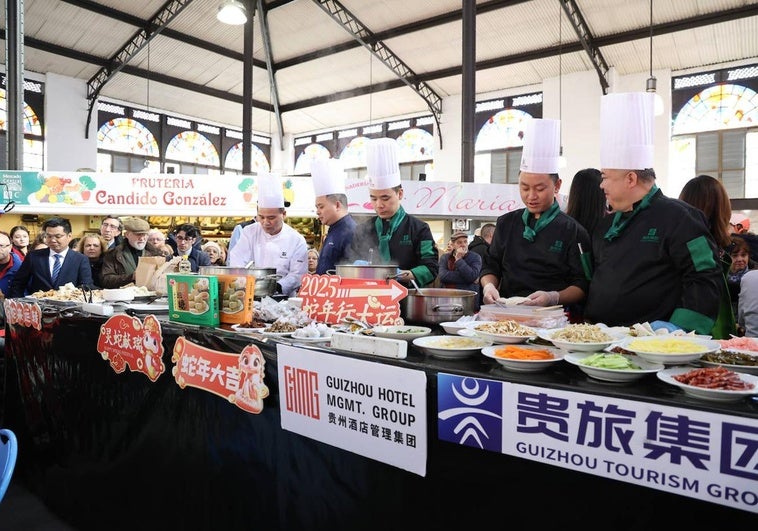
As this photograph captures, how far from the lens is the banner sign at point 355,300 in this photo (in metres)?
1.66

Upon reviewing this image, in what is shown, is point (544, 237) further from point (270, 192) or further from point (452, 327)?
point (270, 192)

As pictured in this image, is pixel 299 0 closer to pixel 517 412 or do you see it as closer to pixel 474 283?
pixel 474 283

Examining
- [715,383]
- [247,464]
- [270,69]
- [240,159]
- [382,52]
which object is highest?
[270,69]

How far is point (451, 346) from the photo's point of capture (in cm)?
129

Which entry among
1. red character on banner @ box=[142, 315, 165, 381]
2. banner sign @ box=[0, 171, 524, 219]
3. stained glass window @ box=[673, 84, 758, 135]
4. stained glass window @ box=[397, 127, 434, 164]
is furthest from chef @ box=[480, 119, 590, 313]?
stained glass window @ box=[397, 127, 434, 164]

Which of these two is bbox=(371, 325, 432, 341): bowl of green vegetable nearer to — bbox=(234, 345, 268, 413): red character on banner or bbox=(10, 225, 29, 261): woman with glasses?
bbox=(234, 345, 268, 413): red character on banner

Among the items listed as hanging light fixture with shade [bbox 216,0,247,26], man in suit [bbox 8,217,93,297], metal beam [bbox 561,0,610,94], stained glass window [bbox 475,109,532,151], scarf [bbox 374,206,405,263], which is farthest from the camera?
stained glass window [bbox 475,109,532,151]

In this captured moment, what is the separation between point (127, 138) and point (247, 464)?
15.3m

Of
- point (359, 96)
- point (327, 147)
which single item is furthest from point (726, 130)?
point (327, 147)

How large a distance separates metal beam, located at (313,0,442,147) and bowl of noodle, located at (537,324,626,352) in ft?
38.6

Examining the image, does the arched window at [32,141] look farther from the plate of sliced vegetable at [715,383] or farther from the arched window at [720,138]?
the plate of sliced vegetable at [715,383]

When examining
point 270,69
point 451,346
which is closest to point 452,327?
point 451,346

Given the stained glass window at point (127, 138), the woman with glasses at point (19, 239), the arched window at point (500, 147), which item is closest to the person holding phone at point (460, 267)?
the woman with glasses at point (19, 239)

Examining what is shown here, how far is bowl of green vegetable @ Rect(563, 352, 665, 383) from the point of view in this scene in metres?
1.00
